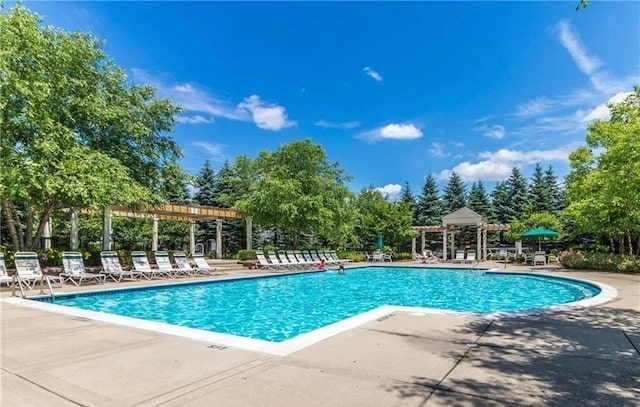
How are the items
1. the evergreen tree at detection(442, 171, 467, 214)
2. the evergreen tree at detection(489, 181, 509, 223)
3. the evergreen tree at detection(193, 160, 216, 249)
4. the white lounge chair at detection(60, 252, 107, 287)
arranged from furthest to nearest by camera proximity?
the evergreen tree at detection(442, 171, 467, 214) → the evergreen tree at detection(489, 181, 509, 223) → the evergreen tree at detection(193, 160, 216, 249) → the white lounge chair at detection(60, 252, 107, 287)

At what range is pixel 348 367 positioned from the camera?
3.80m

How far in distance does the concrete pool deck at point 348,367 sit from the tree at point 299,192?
1582cm

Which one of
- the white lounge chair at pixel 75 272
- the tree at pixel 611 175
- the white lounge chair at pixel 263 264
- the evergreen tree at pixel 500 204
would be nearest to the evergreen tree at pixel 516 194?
the evergreen tree at pixel 500 204

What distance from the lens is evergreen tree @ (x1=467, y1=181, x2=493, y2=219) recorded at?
3778cm

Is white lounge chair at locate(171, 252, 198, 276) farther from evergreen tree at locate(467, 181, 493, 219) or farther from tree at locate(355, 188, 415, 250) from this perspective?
evergreen tree at locate(467, 181, 493, 219)

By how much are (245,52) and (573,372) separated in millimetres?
18646

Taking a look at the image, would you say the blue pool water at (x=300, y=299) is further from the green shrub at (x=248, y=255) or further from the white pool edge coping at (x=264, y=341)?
the green shrub at (x=248, y=255)

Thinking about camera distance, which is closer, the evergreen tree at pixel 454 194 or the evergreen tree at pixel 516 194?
the evergreen tree at pixel 516 194

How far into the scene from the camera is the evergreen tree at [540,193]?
1362 inches

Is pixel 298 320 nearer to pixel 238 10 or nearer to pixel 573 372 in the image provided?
pixel 573 372

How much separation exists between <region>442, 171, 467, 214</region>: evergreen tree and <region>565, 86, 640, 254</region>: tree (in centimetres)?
1746

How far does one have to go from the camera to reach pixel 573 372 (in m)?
3.60

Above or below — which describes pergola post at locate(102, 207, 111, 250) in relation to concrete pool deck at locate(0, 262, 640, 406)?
above

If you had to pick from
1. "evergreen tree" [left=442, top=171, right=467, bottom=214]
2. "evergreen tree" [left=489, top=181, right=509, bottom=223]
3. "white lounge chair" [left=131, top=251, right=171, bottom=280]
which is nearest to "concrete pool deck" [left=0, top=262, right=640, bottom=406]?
"white lounge chair" [left=131, top=251, right=171, bottom=280]
